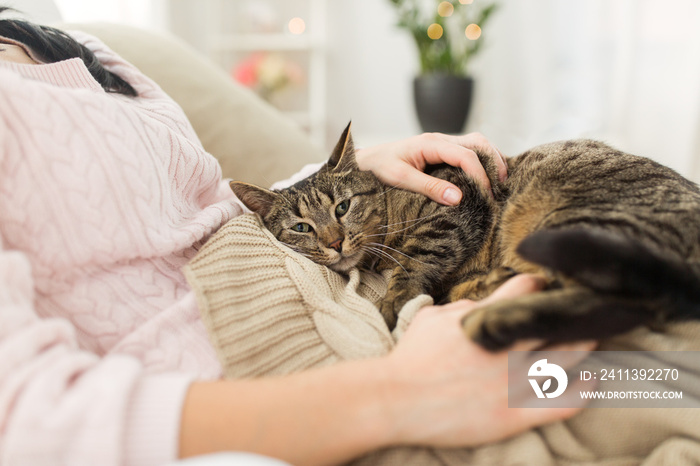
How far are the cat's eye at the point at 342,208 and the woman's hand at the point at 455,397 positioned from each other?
0.64 metres

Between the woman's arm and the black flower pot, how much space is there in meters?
2.56

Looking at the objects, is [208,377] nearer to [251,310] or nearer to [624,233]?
[251,310]

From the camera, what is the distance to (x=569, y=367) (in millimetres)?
672

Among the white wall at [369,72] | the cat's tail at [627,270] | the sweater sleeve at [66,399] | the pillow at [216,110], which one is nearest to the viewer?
the sweater sleeve at [66,399]

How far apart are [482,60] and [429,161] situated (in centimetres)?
265

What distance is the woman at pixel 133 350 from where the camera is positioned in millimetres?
558

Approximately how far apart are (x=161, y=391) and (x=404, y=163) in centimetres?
87

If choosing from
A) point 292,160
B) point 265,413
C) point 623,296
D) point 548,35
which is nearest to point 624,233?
point 623,296

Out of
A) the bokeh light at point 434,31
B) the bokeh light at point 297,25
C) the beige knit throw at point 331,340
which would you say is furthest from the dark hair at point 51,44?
the bokeh light at point 297,25

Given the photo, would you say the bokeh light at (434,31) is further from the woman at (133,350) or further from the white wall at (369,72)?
the woman at (133,350)

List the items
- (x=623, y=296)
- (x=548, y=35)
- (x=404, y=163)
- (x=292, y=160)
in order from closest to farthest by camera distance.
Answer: (x=623, y=296) → (x=404, y=163) → (x=292, y=160) → (x=548, y=35)

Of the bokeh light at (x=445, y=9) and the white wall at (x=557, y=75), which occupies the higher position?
the bokeh light at (x=445, y=9)

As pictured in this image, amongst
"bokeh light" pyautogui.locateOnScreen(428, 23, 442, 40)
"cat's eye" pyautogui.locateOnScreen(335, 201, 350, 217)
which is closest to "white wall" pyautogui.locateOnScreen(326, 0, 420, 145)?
"bokeh light" pyautogui.locateOnScreen(428, 23, 442, 40)

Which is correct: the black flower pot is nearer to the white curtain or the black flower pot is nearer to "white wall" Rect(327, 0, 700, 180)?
"white wall" Rect(327, 0, 700, 180)
